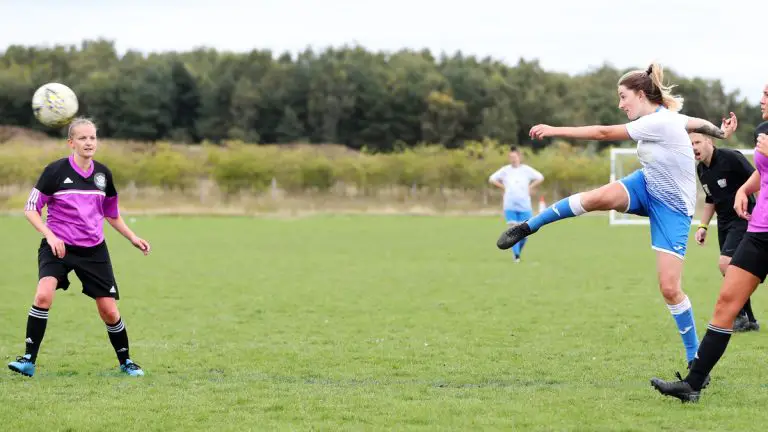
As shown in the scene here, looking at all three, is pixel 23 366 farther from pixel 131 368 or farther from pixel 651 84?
pixel 651 84

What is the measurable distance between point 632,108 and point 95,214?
440 cm

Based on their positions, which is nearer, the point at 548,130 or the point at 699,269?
the point at 548,130

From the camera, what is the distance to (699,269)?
19.7 meters

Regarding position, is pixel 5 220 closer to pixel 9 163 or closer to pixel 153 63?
pixel 9 163

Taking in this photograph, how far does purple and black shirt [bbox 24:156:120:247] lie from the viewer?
780cm

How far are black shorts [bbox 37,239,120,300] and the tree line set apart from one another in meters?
70.3

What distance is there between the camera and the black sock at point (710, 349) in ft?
21.5

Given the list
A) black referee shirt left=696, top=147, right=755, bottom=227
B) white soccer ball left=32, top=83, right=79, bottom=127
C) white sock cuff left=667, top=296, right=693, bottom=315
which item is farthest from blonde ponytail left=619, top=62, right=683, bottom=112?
white soccer ball left=32, top=83, right=79, bottom=127

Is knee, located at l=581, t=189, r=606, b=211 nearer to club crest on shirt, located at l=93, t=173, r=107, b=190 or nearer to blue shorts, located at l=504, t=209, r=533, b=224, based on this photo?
club crest on shirt, located at l=93, t=173, r=107, b=190

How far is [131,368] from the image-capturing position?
8266 mm

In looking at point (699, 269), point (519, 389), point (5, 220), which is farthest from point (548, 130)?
point (5, 220)

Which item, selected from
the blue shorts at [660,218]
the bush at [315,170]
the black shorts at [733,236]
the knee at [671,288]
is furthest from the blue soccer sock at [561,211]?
the bush at [315,170]

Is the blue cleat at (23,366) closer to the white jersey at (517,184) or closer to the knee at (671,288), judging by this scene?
the knee at (671,288)

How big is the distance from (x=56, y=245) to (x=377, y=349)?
348cm
